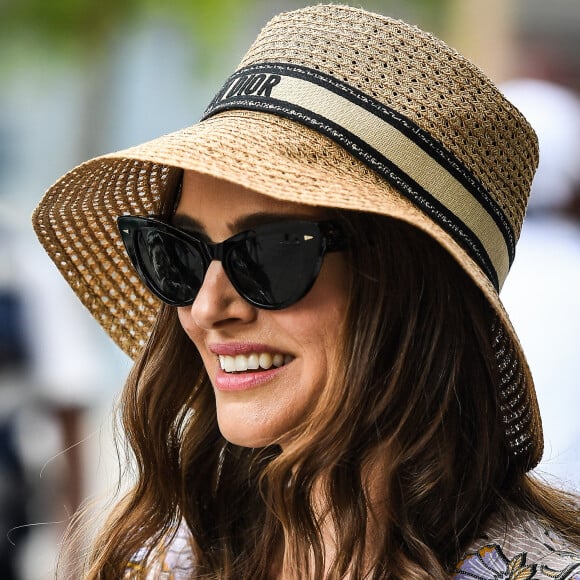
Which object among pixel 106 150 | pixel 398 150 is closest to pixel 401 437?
pixel 398 150

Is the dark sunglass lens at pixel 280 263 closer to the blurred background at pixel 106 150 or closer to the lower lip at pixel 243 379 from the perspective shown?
the lower lip at pixel 243 379

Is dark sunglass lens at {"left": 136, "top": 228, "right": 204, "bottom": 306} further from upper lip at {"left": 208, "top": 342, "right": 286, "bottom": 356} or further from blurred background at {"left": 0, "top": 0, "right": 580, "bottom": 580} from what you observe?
blurred background at {"left": 0, "top": 0, "right": 580, "bottom": 580}

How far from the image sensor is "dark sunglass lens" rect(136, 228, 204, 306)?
2.09 metres

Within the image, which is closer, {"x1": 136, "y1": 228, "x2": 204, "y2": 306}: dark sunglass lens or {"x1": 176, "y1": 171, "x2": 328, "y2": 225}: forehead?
{"x1": 176, "y1": 171, "x2": 328, "y2": 225}: forehead

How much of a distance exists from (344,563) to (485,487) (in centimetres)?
31

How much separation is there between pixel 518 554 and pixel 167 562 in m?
0.82

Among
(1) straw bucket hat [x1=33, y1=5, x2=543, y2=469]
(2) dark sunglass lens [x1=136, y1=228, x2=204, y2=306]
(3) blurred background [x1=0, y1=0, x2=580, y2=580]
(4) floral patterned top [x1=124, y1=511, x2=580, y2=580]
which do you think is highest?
(1) straw bucket hat [x1=33, y1=5, x2=543, y2=469]

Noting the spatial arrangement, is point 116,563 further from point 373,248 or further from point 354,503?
point 373,248

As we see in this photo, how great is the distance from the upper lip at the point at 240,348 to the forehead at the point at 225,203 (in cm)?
24

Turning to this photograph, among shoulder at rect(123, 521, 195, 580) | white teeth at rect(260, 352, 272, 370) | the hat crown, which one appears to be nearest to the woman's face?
white teeth at rect(260, 352, 272, 370)

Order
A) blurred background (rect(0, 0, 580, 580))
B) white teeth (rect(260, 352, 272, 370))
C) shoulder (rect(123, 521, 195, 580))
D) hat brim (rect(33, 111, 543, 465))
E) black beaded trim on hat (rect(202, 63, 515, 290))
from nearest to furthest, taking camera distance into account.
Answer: hat brim (rect(33, 111, 543, 465))
black beaded trim on hat (rect(202, 63, 515, 290))
white teeth (rect(260, 352, 272, 370))
shoulder (rect(123, 521, 195, 580))
blurred background (rect(0, 0, 580, 580))

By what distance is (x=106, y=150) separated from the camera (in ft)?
31.2

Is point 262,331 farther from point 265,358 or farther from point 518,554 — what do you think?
point 518,554

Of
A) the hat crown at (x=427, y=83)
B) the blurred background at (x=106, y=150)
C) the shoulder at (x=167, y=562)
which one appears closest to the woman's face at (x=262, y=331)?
the hat crown at (x=427, y=83)
